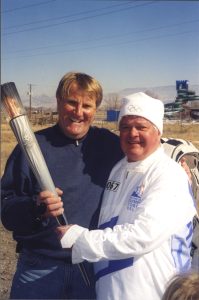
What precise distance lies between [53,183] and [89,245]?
0.29m

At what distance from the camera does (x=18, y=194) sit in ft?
5.05

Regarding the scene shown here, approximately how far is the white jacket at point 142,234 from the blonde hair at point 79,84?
27 cm

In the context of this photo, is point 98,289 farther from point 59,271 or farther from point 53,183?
point 53,183

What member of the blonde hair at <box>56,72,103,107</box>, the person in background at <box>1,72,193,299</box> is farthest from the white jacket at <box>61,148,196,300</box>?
the blonde hair at <box>56,72,103,107</box>

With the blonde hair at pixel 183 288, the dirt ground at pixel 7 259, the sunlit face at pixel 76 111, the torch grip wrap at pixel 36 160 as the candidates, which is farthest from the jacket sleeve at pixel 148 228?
the dirt ground at pixel 7 259

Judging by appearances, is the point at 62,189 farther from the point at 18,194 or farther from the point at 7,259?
the point at 7,259

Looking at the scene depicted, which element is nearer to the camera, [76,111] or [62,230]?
[62,230]

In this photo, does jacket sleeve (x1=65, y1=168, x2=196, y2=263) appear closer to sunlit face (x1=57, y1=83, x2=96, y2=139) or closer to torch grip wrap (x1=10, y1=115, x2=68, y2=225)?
torch grip wrap (x1=10, y1=115, x2=68, y2=225)

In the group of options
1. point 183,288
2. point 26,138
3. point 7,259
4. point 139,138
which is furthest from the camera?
point 7,259

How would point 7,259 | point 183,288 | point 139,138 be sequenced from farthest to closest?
point 7,259 < point 139,138 < point 183,288

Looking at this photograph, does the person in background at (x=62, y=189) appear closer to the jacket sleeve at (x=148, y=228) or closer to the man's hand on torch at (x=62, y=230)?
the man's hand on torch at (x=62, y=230)

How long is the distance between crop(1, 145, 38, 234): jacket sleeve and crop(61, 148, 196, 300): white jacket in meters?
0.20

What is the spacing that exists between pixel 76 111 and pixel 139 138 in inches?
9.8

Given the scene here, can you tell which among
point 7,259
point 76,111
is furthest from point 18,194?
point 7,259
